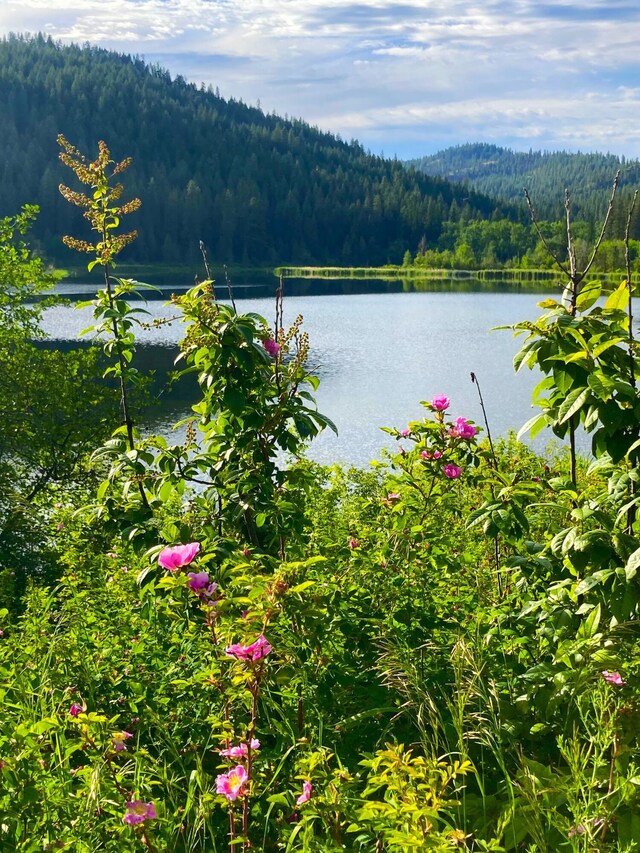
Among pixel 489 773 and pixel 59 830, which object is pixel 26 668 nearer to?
pixel 59 830

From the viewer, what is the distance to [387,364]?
28219 millimetres

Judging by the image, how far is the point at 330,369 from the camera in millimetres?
27250

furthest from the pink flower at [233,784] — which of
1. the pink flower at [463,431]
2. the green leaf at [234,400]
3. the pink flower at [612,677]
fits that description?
the pink flower at [463,431]

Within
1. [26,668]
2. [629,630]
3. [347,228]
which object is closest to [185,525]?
[26,668]

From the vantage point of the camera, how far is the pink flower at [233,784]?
1.84m

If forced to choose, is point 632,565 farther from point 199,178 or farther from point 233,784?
point 199,178

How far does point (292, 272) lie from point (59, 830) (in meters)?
107

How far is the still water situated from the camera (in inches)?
730

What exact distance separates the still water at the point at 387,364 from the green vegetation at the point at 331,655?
5.66 meters

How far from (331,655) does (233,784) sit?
1.11m

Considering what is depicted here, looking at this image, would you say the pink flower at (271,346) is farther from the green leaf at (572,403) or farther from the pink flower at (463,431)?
the green leaf at (572,403)

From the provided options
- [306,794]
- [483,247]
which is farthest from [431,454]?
[483,247]

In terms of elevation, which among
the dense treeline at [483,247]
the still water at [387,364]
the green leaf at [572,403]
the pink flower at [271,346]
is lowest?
the still water at [387,364]

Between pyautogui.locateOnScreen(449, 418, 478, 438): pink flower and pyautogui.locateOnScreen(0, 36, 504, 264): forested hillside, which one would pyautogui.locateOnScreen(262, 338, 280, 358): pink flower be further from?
pyautogui.locateOnScreen(0, 36, 504, 264): forested hillside
